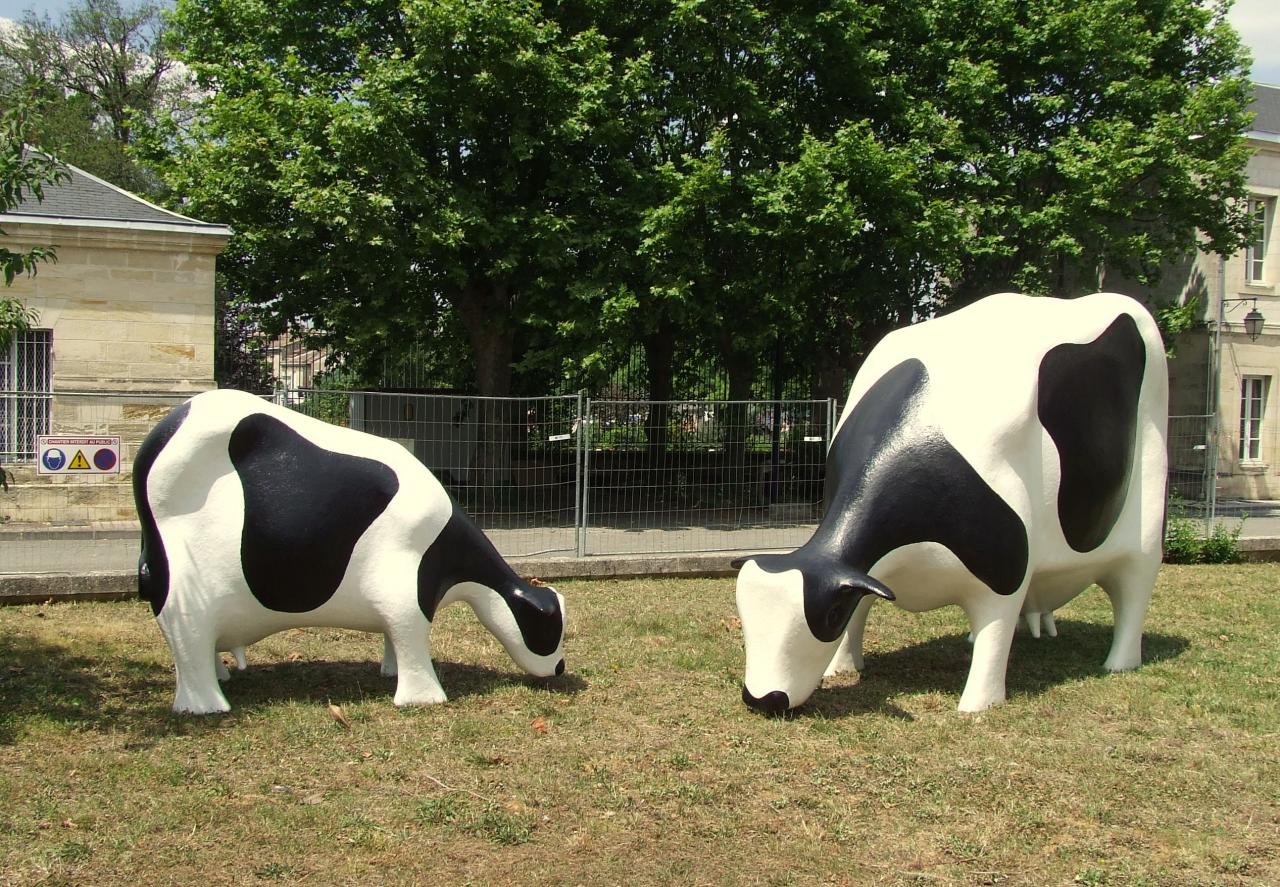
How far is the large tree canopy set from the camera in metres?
13.9

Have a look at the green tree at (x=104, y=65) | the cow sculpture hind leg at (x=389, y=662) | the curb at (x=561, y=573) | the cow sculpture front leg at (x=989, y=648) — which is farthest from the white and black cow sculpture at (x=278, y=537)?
the green tree at (x=104, y=65)

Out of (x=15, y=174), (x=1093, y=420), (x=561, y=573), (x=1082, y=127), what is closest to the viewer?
(x=15, y=174)

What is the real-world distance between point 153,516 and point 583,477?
646 cm

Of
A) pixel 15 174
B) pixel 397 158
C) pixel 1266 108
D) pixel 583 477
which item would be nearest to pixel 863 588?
pixel 15 174

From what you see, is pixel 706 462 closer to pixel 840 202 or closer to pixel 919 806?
pixel 840 202

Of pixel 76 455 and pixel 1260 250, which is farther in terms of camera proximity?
pixel 1260 250

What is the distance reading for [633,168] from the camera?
14.7 meters

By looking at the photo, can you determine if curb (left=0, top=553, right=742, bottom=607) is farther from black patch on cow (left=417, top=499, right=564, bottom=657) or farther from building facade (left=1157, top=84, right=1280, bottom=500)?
building facade (left=1157, top=84, right=1280, bottom=500)

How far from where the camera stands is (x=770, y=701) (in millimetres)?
5914

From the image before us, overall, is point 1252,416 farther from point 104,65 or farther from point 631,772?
point 104,65

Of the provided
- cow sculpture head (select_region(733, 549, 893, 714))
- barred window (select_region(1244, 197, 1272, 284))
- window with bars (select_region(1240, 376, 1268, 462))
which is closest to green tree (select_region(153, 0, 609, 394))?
cow sculpture head (select_region(733, 549, 893, 714))

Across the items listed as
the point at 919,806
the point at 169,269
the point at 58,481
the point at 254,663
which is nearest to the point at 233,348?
the point at 169,269

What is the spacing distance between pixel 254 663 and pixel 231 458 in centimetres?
198

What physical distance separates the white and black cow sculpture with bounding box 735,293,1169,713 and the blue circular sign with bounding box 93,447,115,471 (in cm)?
665
